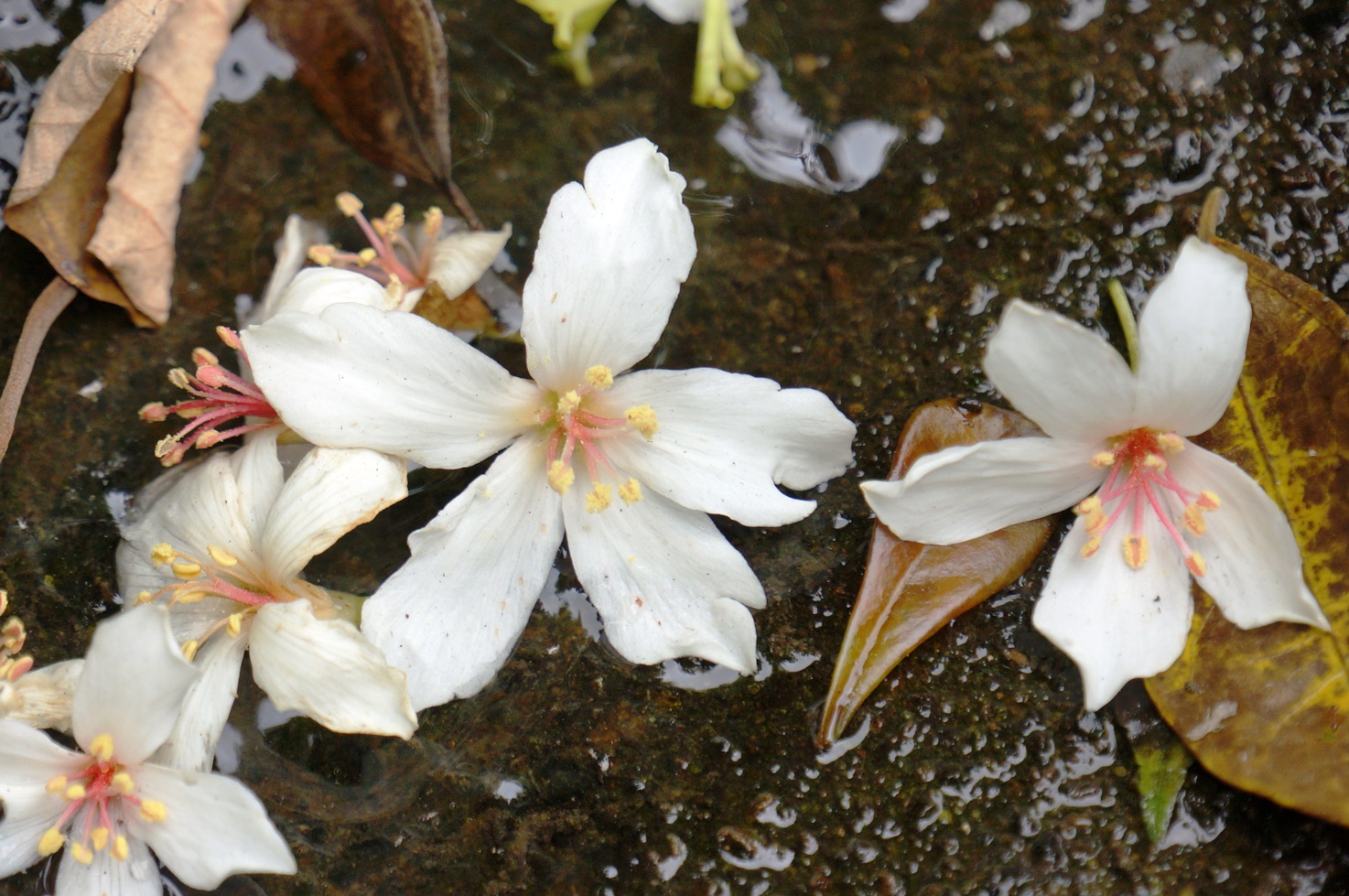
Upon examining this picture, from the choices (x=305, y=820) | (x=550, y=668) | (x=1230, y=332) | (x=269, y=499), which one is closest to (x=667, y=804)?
(x=550, y=668)

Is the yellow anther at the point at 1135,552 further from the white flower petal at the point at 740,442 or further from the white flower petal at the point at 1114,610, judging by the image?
the white flower petal at the point at 740,442

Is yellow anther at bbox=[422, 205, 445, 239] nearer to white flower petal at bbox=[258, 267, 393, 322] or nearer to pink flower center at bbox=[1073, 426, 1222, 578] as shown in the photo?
white flower petal at bbox=[258, 267, 393, 322]

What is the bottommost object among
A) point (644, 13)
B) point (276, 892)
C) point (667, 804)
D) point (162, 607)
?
point (276, 892)

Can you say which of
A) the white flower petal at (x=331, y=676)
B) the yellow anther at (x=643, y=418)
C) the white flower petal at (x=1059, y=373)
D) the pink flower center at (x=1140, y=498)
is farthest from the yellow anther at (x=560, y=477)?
the pink flower center at (x=1140, y=498)

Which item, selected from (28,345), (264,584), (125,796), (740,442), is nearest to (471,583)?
(264,584)

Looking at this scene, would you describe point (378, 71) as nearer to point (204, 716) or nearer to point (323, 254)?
point (323, 254)

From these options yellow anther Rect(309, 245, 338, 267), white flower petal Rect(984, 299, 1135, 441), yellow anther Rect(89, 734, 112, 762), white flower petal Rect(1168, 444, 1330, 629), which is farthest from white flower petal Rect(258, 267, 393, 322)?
white flower petal Rect(1168, 444, 1330, 629)

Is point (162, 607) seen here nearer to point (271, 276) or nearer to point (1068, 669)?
point (271, 276)
